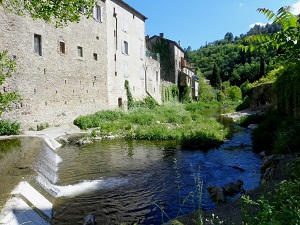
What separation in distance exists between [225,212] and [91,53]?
61.0 ft

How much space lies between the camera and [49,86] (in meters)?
17.1

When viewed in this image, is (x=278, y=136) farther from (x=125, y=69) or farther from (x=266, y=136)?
(x=125, y=69)

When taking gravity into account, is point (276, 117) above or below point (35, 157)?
above

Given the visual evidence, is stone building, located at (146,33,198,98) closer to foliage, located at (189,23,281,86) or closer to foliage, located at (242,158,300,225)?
foliage, located at (189,23,281,86)

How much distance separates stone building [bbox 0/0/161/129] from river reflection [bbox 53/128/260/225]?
462 cm

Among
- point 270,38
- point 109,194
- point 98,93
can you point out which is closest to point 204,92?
point 98,93

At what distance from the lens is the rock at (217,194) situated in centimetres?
678

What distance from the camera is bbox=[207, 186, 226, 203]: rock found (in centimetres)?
678

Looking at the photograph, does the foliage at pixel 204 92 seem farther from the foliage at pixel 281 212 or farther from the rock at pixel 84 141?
the foliage at pixel 281 212

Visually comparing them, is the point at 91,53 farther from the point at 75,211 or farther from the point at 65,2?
the point at 75,211

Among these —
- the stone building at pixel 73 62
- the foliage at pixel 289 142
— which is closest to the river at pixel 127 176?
the foliage at pixel 289 142

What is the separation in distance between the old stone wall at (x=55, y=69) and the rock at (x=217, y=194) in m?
11.7

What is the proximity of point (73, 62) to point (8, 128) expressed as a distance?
740 centimetres

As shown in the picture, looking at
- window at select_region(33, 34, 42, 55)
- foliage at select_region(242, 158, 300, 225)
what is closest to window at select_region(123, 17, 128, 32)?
window at select_region(33, 34, 42, 55)
